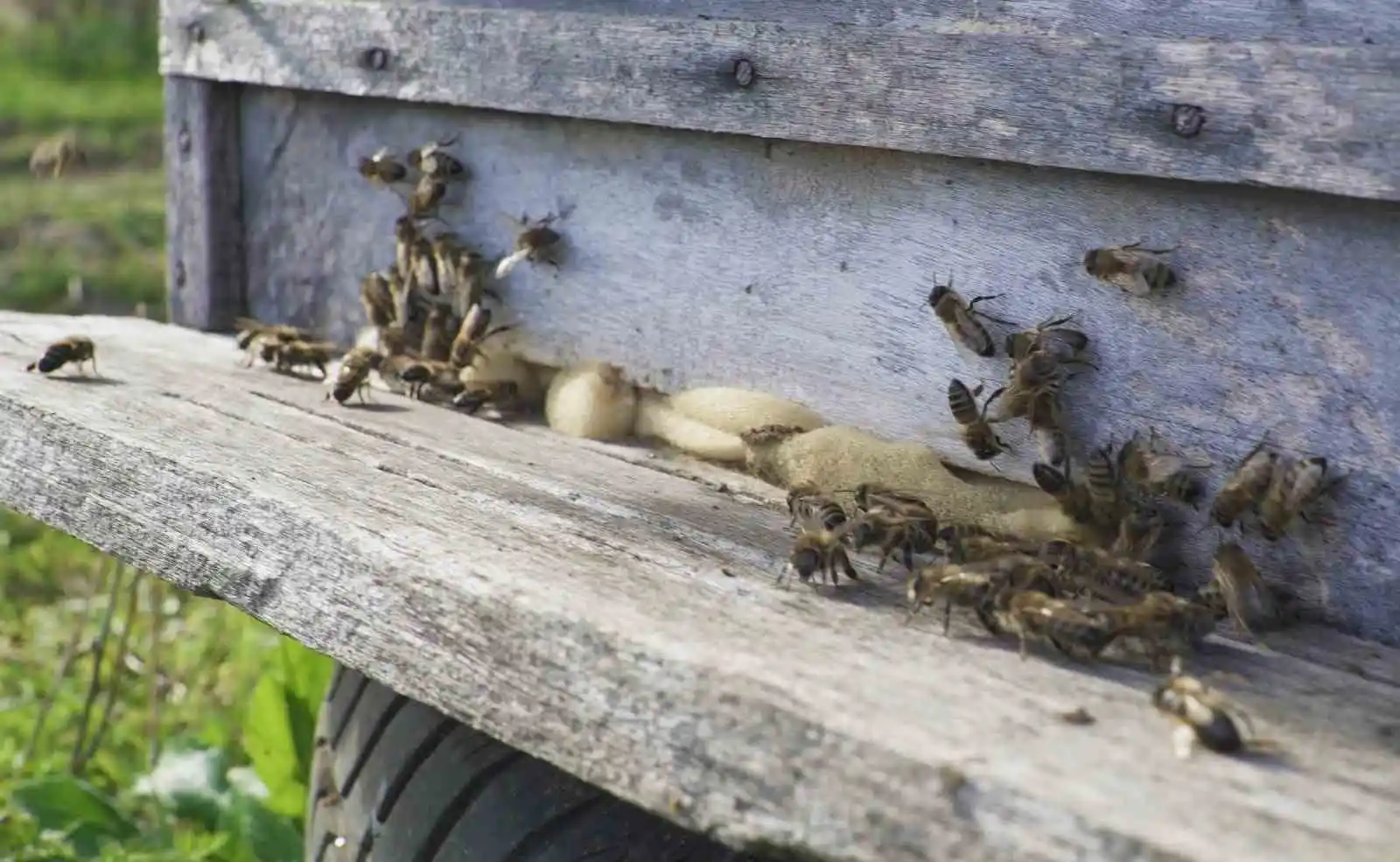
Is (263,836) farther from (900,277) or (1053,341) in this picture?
(1053,341)

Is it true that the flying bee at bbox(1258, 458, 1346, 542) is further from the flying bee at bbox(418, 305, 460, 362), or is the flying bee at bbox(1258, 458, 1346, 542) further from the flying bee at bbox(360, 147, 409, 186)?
the flying bee at bbox(360, 147, 409, 186)

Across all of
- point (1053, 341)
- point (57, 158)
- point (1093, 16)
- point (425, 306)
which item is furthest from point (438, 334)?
point (57, 158)

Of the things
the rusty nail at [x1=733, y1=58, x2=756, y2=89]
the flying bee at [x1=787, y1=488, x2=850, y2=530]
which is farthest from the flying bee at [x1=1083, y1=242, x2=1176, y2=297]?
the rusty nail at [x1=733, y1=58, x2=756, y2=89]

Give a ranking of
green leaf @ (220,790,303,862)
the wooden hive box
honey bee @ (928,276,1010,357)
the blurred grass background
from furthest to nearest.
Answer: the blurred grass background → green leaf @ (220,790,303,862) → honey bee @ (928,276,1010,357) → the wooden hive box

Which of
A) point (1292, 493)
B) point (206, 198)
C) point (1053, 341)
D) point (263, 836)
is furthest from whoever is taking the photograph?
point (206, 198)

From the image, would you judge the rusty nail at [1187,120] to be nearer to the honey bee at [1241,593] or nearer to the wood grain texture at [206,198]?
the honey bee at [1241,593]

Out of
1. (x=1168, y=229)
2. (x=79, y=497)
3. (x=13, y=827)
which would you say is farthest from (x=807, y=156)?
(x=13, y=827)
